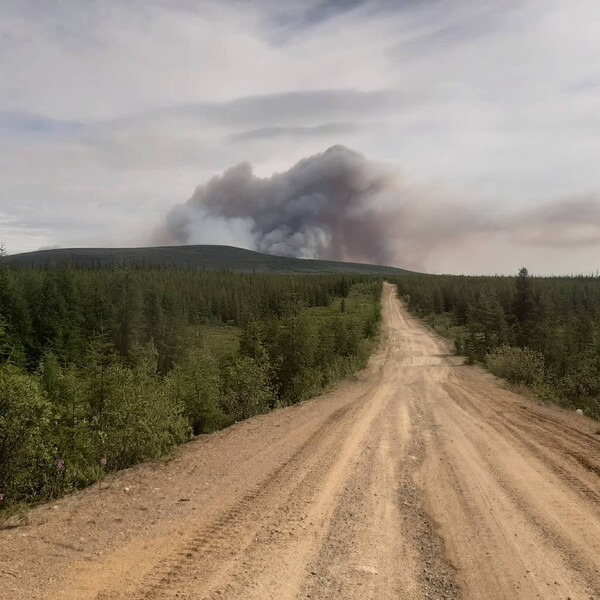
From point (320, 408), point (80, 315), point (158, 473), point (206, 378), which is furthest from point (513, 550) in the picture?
point (80, 315)

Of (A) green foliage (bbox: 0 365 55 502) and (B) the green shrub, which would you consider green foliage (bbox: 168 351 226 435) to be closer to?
(A) green foliage (bbox: 0 365 55 502)

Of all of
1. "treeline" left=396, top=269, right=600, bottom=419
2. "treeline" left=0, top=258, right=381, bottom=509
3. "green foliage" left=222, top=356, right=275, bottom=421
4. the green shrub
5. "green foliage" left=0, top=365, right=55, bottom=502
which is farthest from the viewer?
the green shrub

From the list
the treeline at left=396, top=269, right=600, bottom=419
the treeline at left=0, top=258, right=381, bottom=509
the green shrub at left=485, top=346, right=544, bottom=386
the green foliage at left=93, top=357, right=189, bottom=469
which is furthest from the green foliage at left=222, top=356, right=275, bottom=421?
the green shrub at left=485, top=346, right=544, bottom=386

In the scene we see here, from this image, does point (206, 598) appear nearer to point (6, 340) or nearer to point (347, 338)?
point (347, 338)

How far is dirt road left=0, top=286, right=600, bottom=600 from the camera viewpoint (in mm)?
5391

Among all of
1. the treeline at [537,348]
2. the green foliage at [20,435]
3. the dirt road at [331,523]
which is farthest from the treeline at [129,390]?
the treeline at [537,348]

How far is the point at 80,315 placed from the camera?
5434cm

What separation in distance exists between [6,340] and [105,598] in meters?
39.2

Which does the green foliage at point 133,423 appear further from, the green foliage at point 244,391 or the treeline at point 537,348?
the treeline at point 537,348

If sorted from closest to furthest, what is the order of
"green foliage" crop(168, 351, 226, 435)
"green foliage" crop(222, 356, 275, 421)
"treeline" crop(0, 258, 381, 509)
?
1. "treeline" crop(0, 258, 381, 509)
2. "green foliage" crop(168, 351, 226, 435)
3. "green foliage" crop(222, 356, 275, 421)

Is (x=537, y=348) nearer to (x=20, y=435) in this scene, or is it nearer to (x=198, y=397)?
(x=198, y=397)

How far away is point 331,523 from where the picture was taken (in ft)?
23.1

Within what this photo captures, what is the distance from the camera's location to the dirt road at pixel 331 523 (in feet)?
17.7

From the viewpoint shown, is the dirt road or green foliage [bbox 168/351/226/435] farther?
green foliage [bbox 168/351/226/435]
